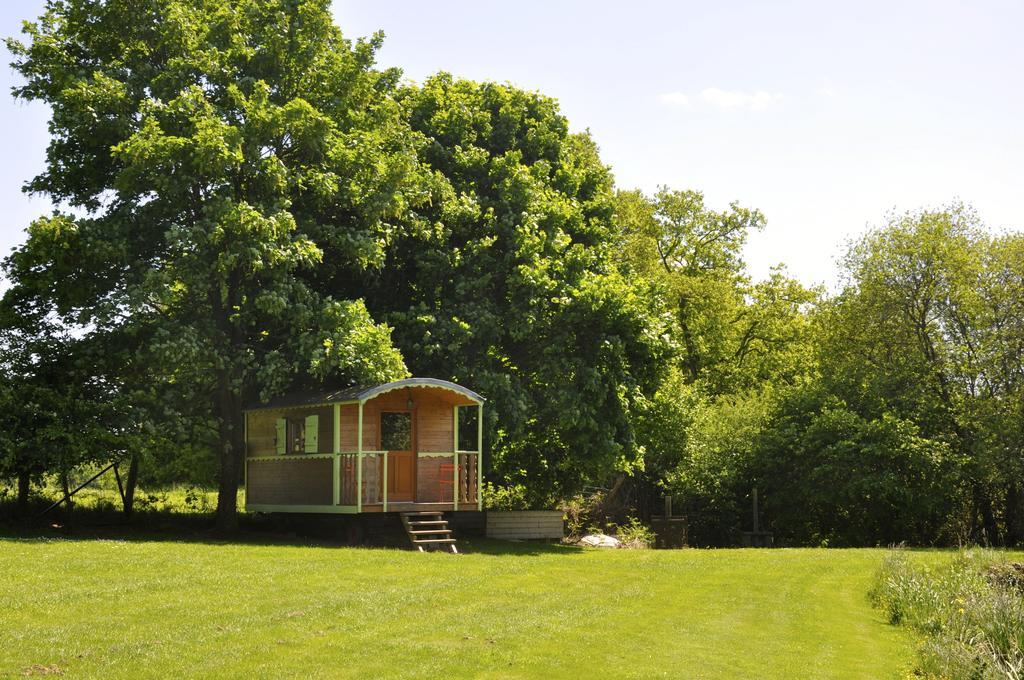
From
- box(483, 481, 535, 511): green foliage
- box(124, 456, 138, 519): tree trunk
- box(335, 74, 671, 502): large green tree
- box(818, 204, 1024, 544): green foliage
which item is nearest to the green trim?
box(335, 74, 671, 502): large green tree

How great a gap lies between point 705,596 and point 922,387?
20.5 m

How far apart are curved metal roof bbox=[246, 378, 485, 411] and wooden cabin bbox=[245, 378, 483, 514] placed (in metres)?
0.02

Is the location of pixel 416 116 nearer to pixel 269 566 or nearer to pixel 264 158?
pixel 264 158

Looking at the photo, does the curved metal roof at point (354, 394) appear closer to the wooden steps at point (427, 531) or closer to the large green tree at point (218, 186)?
the large green tree at point (218, 186)

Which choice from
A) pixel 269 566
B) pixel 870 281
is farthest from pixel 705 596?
pixel 870 281

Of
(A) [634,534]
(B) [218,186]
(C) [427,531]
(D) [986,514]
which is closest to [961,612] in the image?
(C) [427,531]

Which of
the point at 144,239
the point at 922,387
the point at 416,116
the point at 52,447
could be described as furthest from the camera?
the point at 922,387

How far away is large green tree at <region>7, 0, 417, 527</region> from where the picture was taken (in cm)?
2486

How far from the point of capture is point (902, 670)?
12.7m

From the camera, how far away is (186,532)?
27.5 meters

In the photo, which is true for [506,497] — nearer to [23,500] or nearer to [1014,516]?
[23,500]

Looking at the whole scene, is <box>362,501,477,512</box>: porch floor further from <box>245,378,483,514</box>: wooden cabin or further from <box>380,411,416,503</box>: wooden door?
<box>380,411,416,503</box>: wooden door

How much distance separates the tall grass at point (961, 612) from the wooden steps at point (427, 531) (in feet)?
31.5

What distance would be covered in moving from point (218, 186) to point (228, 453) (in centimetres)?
686
